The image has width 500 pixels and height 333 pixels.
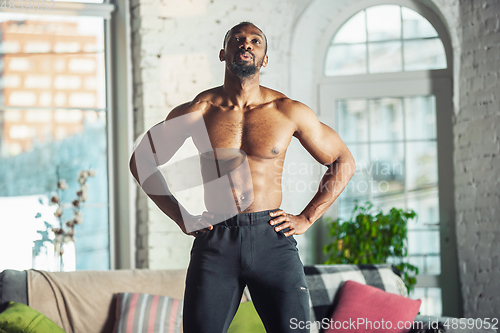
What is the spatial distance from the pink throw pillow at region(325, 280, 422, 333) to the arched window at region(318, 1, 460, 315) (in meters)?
1.07

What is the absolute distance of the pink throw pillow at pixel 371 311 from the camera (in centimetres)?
229

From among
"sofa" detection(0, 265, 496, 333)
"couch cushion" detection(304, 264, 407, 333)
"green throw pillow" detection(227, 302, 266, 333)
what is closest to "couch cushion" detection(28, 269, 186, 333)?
"sofa" detection(0, 265, 496, 333)

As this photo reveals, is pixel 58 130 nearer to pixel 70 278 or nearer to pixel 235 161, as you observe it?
pixel 70 278

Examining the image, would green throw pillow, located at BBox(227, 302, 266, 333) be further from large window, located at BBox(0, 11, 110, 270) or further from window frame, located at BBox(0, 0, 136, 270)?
large window, located at BBox(0, 11, 110, 270)

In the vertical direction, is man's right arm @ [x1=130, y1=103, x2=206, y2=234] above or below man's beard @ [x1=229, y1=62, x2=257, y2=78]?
below

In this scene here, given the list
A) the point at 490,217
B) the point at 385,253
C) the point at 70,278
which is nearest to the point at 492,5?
→ the point at 490,217

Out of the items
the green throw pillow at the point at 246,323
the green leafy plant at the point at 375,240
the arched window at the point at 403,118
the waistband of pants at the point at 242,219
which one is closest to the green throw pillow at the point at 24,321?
the green throw pillow at the point at 246,323

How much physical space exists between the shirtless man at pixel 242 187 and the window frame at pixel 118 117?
5.33ft

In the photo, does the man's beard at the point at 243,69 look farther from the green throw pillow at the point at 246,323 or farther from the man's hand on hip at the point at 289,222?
the green throw pillow at the point at 246,323

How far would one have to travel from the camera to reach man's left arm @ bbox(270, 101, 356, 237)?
60.7 inches

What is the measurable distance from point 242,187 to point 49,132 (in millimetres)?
2087

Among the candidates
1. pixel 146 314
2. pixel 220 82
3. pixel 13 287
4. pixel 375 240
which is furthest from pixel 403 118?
pixel 13 287

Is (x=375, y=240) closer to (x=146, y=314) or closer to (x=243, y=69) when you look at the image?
(x=146, y=314)

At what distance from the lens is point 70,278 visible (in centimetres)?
238
